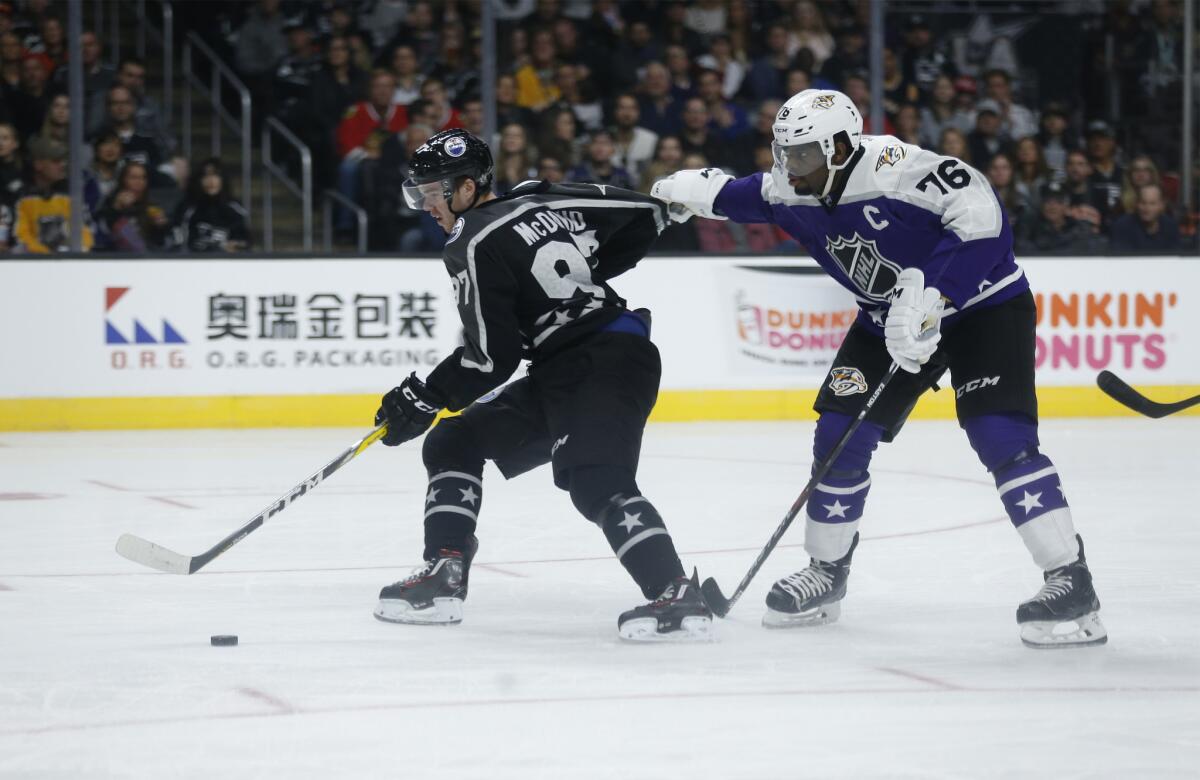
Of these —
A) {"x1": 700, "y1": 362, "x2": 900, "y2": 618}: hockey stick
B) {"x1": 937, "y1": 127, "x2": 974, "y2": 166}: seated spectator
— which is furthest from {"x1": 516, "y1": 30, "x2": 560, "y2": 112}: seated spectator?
{"x1": 700, "y1": 362, "x2": 900, "y2": 618}: hockey stick

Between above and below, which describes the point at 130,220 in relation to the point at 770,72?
below

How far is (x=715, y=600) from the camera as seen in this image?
3.88 meters

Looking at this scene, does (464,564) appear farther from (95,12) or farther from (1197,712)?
(95,12)

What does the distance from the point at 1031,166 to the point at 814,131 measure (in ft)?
22.1

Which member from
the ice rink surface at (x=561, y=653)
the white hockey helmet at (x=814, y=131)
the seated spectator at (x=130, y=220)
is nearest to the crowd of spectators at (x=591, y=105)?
the seated spectator at (x=130, y=220)

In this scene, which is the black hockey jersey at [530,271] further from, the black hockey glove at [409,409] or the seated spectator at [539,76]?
the seated spectator at [539,76]

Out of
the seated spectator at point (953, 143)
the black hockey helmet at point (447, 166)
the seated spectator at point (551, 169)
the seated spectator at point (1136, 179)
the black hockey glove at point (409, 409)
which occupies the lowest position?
the seated spectator at point (1136, 179)

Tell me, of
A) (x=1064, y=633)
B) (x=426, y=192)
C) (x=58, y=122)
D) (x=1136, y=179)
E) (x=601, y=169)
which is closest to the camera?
(x=1064, y=633)

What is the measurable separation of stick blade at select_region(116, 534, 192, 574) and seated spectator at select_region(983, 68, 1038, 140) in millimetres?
7687

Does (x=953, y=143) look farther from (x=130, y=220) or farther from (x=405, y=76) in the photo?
(x=130, y=220)

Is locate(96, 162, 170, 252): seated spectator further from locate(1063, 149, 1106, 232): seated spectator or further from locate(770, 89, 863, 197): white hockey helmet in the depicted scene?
locate(770, 89, 863, 197): white hockey helmet

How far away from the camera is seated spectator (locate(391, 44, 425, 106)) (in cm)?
999

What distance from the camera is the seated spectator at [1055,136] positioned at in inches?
416

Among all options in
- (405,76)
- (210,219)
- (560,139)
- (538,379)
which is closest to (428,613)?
(538,379)
